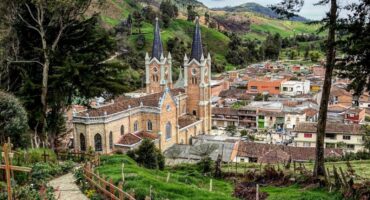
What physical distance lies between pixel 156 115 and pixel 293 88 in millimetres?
45951

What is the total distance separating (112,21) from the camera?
384 ft

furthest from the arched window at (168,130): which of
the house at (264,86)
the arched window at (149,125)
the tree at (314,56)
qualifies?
the tree at (314,56)

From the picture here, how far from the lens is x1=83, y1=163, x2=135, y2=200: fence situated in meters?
10.1

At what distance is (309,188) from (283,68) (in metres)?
98.1

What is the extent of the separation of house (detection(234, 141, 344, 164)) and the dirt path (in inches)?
A: 780

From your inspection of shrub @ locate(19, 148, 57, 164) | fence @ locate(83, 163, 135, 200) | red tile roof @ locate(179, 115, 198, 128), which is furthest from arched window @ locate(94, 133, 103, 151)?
fence @ locate(83, 163, 135, 200)

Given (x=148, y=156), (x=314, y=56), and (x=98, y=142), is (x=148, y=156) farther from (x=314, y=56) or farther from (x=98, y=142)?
(x=314, y=56)

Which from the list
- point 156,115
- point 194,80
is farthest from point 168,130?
point 194,80

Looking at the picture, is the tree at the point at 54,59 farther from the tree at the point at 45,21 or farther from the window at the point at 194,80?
the window at the point at 194,80

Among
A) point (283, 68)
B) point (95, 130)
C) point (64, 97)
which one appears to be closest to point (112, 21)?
point (283, 68)

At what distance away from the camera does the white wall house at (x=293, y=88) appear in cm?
7821

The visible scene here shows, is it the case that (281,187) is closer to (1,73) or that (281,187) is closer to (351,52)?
(351,52)

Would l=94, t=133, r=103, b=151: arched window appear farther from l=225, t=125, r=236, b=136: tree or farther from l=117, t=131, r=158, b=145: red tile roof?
l=225, t=125, r=236, b=136: tree

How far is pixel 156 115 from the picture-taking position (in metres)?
39.0
